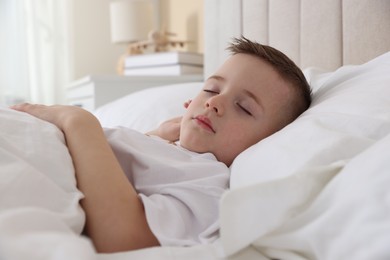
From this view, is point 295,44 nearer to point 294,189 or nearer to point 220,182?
point 220,182

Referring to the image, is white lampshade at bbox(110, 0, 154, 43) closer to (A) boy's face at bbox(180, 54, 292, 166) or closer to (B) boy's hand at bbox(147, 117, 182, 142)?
(B) boy's hand at bbox(147, 117, 182, 142)

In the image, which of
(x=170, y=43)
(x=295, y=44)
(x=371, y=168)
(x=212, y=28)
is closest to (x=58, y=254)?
(x=371, y=168)

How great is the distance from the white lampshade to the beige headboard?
1123mm

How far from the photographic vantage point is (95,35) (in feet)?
11.2

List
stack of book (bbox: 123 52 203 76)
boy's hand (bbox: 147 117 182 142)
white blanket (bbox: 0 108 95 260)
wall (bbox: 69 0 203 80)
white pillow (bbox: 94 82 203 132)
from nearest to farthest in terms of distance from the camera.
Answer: white blanket (bbox: 0 108 95 260) < boy's hand (bbox: 147 117 182 142) < white pillow (bbox: 94 82 203 132) < stack of book (bbox: 123 52 203 76) < wall (bbox: 69 0 203 80)

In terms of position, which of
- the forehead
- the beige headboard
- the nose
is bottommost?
the nose

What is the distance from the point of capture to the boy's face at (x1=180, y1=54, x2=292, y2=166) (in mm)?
908

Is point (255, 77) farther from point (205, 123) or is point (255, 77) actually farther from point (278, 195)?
point (278, 195)

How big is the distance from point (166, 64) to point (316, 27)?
3.72 ft

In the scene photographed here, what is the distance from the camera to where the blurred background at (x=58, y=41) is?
3.04 m

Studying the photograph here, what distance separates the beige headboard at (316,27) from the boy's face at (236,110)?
1.30 ft

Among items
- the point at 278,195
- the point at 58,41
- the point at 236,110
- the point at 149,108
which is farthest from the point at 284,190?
the point at 58,41

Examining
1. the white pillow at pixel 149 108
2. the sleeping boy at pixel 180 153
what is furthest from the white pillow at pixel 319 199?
the white pillow at pixel 149 108

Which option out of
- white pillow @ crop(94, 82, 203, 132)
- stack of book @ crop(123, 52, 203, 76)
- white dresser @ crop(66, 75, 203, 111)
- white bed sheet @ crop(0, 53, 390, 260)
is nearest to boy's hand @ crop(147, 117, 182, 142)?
white pillow @ crop(94, 82, 203, 132)
